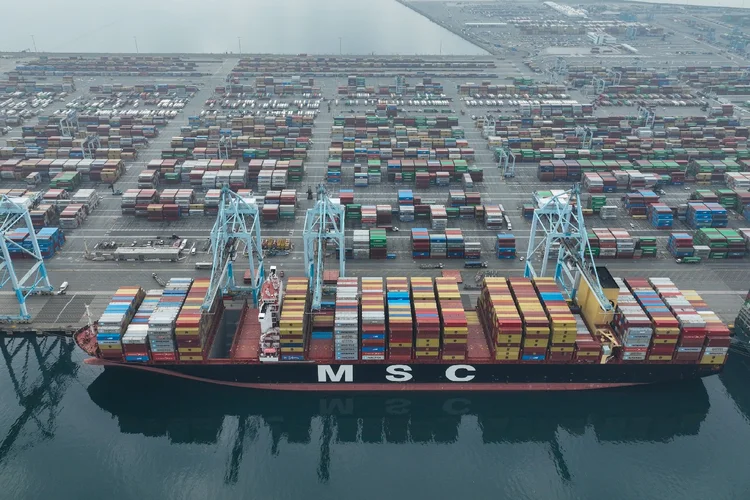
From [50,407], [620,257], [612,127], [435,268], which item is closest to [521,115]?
[612,127]

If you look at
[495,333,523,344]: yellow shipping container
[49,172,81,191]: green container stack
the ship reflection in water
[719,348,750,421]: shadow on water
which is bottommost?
the ship reflection in water

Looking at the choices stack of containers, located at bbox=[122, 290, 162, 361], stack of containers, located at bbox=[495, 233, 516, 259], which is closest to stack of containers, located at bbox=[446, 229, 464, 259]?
stack of containers, located at bbox=[495, 233, 516, 259]

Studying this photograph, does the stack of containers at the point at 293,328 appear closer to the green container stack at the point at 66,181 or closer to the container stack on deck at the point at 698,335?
the container stack on deck at the point at 698,335

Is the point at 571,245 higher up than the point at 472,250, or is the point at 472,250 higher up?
the point at 571,245

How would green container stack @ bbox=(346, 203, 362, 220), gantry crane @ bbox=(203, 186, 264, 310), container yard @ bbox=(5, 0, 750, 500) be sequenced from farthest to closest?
green container stack @ bbox=(346, 203, 362, 220) < gantry crane @ bbox=(203, 186, 264, 310) < container yard @ bbox=(5, 0, 750, 500)

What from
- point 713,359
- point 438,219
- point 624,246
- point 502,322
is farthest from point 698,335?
point 438,219

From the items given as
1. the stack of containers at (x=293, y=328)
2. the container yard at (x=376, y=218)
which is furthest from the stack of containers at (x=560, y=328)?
the stack of containers at (x=293, y=328)

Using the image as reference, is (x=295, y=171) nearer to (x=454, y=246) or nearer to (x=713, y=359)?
(x=454, y=246)

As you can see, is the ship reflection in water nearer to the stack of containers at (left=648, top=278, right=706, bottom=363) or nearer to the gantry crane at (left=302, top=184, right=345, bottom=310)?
the stack of containers at (left=648, top=278, right=706, bottom=363)
